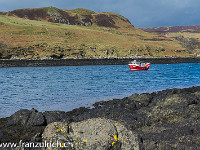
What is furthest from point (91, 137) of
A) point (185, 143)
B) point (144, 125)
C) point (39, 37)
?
point (39, 37)

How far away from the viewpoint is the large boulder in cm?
514

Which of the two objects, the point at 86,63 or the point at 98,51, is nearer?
the point at 86,63

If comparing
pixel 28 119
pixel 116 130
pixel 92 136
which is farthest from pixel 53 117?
pixel 116 130

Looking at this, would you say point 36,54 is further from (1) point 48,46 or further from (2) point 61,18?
(2) point 61,18

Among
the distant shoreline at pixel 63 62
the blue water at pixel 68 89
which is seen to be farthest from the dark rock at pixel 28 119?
the distant shoreline at pixel 63 62

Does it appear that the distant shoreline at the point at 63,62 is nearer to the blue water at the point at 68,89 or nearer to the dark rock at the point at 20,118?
the blue water at the point at 68,89

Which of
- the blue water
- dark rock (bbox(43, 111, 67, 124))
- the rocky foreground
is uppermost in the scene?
the rocky foreground

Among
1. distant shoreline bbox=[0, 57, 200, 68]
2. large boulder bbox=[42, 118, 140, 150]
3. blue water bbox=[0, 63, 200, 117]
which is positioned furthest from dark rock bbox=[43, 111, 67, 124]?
distant shoreline bbox=[0, 57, 200, 68]

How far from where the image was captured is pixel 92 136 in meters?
5.29

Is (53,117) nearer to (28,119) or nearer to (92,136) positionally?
(28,119)

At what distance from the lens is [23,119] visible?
35.0ft

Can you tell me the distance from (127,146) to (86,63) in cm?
Result: 8445

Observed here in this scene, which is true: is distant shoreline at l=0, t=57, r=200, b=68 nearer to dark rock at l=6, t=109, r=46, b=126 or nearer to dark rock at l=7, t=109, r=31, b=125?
dark rock at l=7, t=109, r=31, b=125

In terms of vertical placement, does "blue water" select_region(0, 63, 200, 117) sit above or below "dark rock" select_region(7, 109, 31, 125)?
below
